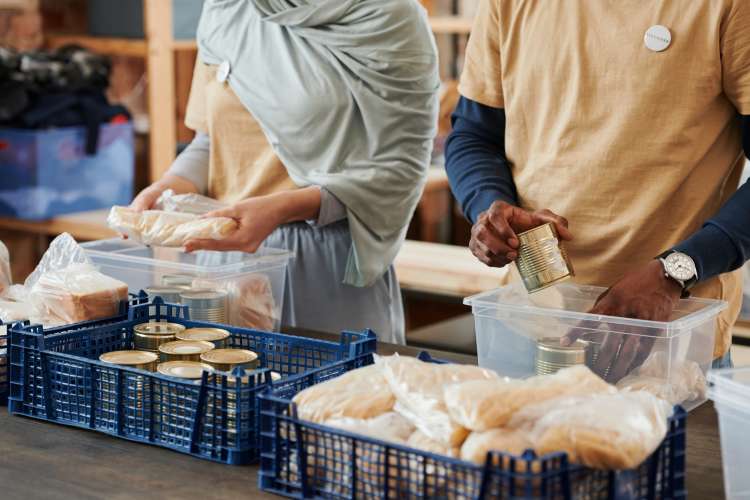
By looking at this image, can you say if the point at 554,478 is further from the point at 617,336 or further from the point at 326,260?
the point at 326,260

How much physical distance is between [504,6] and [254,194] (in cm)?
69

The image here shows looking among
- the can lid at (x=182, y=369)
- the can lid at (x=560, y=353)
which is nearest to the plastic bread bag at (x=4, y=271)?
the can lid at (x=182, y=369)

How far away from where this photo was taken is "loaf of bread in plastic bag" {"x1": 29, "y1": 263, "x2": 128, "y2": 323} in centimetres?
150

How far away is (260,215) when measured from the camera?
1813mm

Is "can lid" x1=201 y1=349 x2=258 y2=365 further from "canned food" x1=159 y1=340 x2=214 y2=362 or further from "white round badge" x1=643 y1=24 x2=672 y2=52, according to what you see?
"white round badge" x1=643 y1=24 x2=672 y2=52

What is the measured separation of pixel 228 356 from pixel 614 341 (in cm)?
48

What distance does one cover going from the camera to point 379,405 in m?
1.08

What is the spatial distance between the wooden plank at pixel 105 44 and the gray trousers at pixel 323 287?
218 cm

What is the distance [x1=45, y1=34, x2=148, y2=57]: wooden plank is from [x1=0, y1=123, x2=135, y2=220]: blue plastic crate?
309 millimetres

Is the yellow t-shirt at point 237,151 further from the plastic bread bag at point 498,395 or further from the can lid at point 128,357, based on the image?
the plastic bread bag at point 498,395

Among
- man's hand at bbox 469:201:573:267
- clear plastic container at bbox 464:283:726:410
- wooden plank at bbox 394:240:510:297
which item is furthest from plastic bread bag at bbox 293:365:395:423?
wooden plank at bbox 394:240:510:297

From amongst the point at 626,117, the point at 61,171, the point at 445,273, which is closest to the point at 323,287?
the point at 626,117

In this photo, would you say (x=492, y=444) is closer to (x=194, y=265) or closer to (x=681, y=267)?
(x=681, y=267)

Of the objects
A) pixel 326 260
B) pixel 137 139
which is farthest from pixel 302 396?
pixel 137 139
